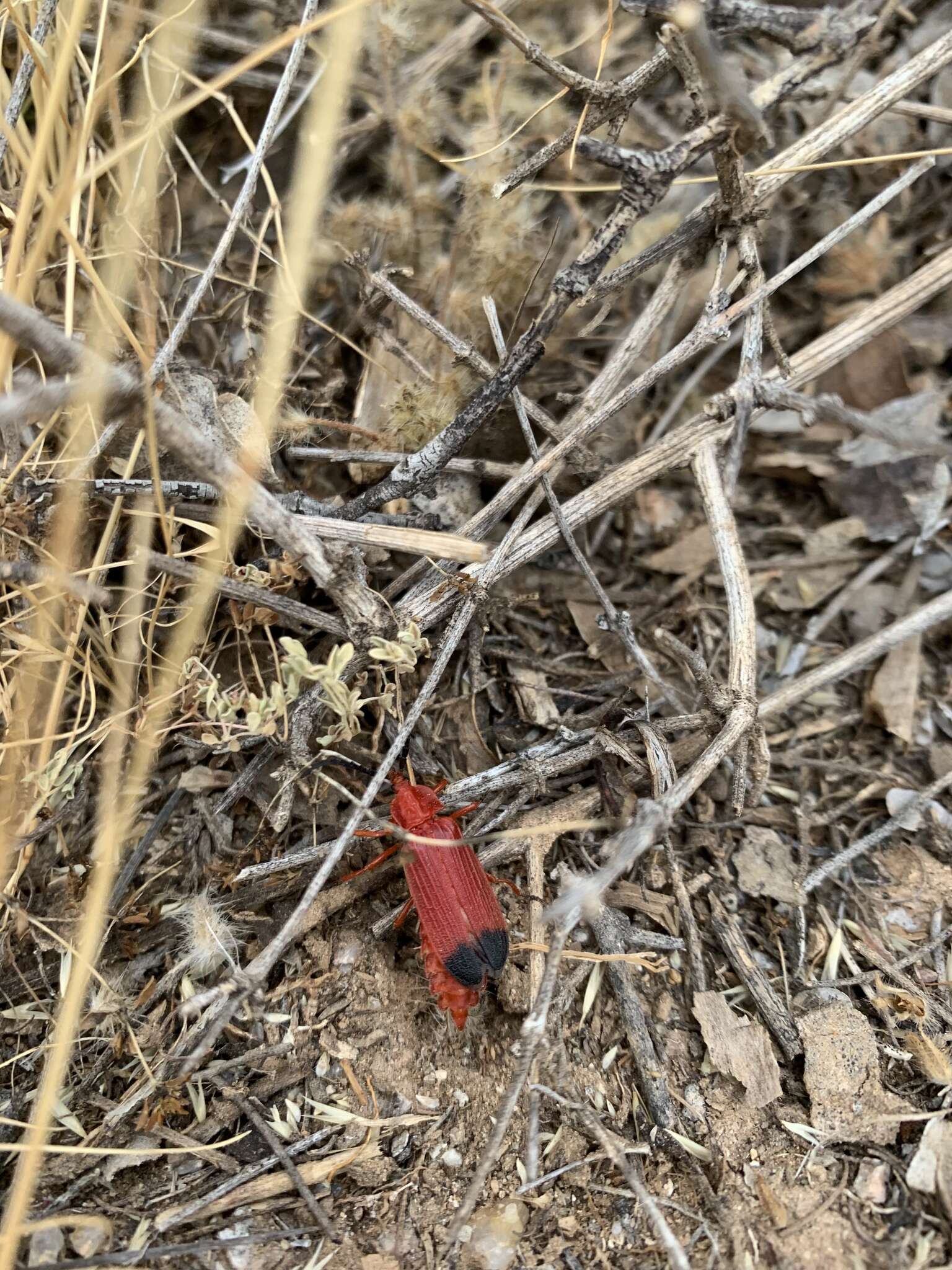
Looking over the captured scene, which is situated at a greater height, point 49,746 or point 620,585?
point 49,746

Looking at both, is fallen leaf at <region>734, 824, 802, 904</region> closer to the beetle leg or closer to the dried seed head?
the beetle leg

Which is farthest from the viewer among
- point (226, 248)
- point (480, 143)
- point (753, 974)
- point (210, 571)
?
point (480, 143)

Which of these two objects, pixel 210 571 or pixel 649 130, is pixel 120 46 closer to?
pixel 210 571

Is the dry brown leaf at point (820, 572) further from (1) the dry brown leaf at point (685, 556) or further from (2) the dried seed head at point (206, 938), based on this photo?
(2) the dried seed head at point (206, 938)

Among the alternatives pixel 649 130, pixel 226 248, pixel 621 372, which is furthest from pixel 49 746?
pixel 649 130

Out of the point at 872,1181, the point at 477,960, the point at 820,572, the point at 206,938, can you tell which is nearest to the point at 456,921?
the point at 477,960

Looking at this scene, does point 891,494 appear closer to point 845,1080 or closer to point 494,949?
point 845,1080
